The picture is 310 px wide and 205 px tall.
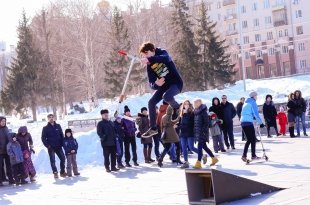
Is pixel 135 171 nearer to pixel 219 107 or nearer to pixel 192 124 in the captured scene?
pixel 192 124

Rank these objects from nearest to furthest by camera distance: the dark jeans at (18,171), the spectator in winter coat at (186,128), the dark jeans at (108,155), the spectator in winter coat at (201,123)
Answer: the spectator in winter coat at (201,123)
the spectator in winter coat at (186,128)
the dark jeans at (18,171)
the dark jeans at (108,155)

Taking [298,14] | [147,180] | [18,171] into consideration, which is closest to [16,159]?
[18,171]

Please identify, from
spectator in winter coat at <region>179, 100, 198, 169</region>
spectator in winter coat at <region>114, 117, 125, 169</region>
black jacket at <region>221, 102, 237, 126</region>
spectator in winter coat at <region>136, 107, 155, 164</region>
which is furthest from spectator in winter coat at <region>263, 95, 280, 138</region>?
spectator in winter coat at <region>179, 100, 198, 169</region>

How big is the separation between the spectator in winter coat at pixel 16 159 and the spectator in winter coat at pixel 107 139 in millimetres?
2601

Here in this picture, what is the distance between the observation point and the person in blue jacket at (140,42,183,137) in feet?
32.5

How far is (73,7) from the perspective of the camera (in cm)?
6681

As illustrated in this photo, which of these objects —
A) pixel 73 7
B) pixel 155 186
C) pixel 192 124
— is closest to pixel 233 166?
pixel 192 124

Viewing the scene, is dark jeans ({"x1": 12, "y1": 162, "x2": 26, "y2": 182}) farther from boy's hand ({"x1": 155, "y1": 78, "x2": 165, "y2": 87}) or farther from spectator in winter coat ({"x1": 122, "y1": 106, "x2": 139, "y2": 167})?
boy's hand ({"x1": 155, "y1": 78, "x2": 165, "y2": 87})

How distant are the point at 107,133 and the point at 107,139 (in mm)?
195

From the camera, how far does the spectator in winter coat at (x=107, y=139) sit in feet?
62.5

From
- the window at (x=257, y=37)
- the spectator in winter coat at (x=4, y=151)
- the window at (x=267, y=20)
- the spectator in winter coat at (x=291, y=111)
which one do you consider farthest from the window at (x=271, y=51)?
the spectator in winter coat at (x=4, y=151)

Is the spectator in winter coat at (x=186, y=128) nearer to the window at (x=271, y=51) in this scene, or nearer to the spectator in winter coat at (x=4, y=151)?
the spectator in winter coat at (x=4, y=151)

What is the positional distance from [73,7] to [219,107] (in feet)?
158

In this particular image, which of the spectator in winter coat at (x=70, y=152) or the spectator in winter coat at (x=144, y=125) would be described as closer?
the spectator in winter coat at (x=70, y=152)
